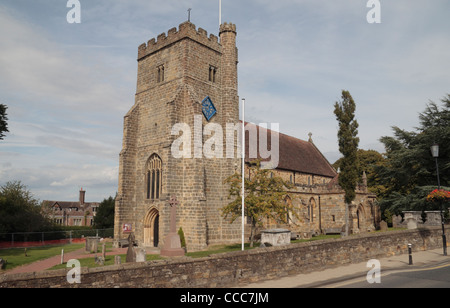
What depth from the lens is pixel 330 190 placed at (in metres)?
35.0

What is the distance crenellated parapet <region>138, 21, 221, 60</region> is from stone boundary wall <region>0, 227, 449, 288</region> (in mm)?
20363

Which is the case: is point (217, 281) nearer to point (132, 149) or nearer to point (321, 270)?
point (321, 270)

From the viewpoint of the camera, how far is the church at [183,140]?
23625mm

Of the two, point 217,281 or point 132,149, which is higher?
point 132,149

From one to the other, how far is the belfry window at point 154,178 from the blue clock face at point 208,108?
553cm

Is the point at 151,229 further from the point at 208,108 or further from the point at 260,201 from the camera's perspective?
the point at 208,108

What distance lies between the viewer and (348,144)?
28109 mm

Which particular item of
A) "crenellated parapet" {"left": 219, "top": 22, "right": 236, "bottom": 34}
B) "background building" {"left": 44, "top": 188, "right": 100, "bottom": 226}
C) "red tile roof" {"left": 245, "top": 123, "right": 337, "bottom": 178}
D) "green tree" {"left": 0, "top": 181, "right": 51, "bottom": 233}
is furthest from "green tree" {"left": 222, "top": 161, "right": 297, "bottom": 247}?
"background building" {"left": 44, "top": 188, "right": 100, "bottom": 226}

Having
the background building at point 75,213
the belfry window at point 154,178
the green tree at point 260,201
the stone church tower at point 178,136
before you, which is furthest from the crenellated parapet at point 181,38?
the background building at point 75,213

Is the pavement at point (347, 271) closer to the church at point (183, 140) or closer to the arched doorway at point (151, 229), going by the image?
the arched doorway at point (151, 229)

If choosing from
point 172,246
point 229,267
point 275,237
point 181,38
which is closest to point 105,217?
point 181,38
